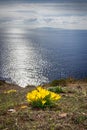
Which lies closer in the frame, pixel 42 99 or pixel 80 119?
pixel 80 119

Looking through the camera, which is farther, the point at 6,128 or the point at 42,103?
the point at 42,103

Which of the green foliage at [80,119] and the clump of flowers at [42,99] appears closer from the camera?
the green foliage at [80,119]

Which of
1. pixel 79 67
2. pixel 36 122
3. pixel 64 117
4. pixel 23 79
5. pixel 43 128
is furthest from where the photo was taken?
pixel 79 67

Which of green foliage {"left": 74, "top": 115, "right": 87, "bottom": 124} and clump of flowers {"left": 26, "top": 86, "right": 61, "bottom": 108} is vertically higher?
clump of flowers {"left": 26, "top": 86, "right": 61, "bottom": 108}

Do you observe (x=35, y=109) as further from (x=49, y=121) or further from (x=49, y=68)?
(x=49, y=68)

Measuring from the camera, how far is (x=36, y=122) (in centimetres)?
737

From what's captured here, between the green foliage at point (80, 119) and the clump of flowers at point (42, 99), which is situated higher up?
the clump of flowers at point (42, 99)

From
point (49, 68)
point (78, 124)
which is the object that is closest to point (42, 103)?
point (78, 124)

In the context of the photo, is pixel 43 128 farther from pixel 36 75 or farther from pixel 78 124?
pixel 36 75

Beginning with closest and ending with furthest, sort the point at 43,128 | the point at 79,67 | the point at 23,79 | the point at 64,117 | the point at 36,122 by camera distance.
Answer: the point at 43,128, the point at 36,122, the point at 64,117, the point at 23,79, the point at 79,67

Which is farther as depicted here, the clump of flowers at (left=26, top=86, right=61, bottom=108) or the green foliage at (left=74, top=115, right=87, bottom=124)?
the clump of flowers at (left=26, top=86, right=61, bottom=108)

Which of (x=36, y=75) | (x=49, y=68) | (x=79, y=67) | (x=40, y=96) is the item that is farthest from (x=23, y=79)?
(x=40, y=96)

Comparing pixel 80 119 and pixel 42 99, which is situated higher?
pixel 42 99

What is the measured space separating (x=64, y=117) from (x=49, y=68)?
186m
